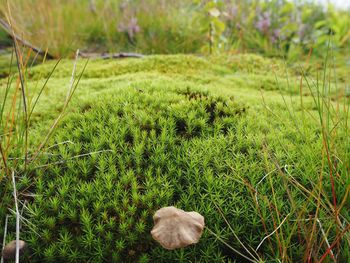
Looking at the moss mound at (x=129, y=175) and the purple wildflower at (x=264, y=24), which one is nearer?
the moss mound at (x=129, y=175)

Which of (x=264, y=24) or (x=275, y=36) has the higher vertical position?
(x=264, y=24)

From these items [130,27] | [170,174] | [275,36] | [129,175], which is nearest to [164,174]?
[170,174]

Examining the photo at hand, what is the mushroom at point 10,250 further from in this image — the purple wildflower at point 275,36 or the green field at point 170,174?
the purple wildflower at point 275,36

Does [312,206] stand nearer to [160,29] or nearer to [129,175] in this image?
[129,175]

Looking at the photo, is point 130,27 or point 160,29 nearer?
point 130,27

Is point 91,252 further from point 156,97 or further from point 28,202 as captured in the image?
point 156,97

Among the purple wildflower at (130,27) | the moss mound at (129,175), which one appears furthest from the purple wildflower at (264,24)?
the moss mound at (129,175)
